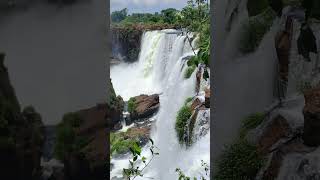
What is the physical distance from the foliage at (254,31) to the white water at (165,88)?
3.11 m

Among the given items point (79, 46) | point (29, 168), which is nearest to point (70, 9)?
point (79, 46)

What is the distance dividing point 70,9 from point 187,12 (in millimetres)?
2676

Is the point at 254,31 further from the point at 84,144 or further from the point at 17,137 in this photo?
the point at 17,137

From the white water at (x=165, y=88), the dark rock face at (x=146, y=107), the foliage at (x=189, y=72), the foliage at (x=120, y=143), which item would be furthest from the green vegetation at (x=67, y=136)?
the dark rock face at (x=146, y=107)

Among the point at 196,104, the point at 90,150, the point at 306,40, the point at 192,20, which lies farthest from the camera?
the point at 196,104

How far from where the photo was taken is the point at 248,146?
2225mm

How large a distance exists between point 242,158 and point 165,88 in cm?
578

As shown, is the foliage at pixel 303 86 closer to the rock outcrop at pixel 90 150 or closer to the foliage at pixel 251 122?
the foliage at pixel 251 122

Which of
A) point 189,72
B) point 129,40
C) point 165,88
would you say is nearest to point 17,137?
point 189,72

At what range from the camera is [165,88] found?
7.99 metres

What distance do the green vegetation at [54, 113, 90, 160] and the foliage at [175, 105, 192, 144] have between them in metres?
3.67

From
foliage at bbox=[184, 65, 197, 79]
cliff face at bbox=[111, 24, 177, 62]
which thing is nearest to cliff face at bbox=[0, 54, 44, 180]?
foliage at bbox=[184, 65, 197, 79]

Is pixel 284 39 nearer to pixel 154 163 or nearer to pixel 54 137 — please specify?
pixel 54 137

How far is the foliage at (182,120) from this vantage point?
602 centimetres
